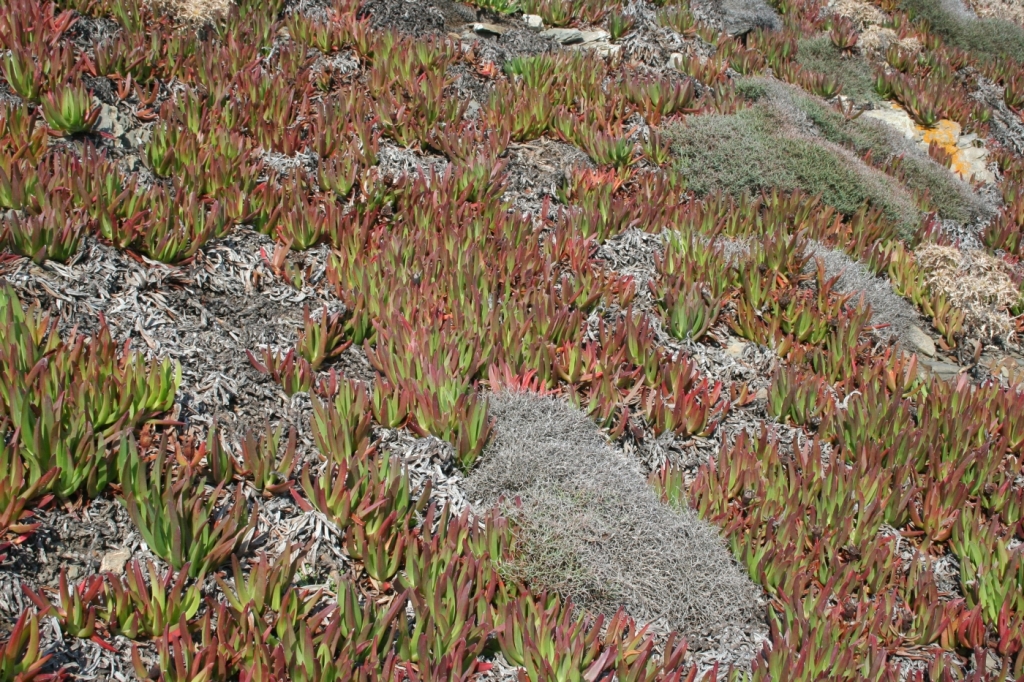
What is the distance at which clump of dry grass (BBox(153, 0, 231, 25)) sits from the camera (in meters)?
7.20

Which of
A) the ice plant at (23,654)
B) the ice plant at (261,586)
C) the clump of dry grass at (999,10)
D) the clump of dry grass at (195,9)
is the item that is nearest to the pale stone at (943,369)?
the ice plant at (261,586)

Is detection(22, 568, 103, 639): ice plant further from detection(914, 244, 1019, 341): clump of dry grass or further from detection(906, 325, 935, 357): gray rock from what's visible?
detection(914, 244, 1019, 341): clump of dry grass

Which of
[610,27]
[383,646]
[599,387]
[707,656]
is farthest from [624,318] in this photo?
[610,27]

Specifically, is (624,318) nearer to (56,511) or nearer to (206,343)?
(206,343)

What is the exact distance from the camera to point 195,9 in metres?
7.34

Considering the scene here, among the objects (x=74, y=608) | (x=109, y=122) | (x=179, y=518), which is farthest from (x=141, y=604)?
(x=109, y=122)

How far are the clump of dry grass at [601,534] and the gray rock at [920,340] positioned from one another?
2.88 m

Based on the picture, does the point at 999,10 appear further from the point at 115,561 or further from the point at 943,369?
the point at 115,561

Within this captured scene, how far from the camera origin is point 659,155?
7211mm

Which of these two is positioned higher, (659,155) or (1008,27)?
(1008,27)

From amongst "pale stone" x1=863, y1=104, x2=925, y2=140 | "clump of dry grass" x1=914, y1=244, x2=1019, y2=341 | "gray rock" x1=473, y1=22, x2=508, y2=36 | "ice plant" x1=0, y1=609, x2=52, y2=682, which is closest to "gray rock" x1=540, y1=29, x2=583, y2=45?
"gray rock" x1=473, y1=22, x2=508, y2=36

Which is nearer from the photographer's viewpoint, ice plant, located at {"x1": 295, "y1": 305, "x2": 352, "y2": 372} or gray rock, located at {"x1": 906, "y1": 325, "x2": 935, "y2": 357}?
ice plant, located at {"x1": 295, "y1": 305, "x2": 352, "y2": 372}

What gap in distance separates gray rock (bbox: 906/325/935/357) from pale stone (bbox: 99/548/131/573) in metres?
5.16

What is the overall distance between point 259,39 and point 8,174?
3223mm
